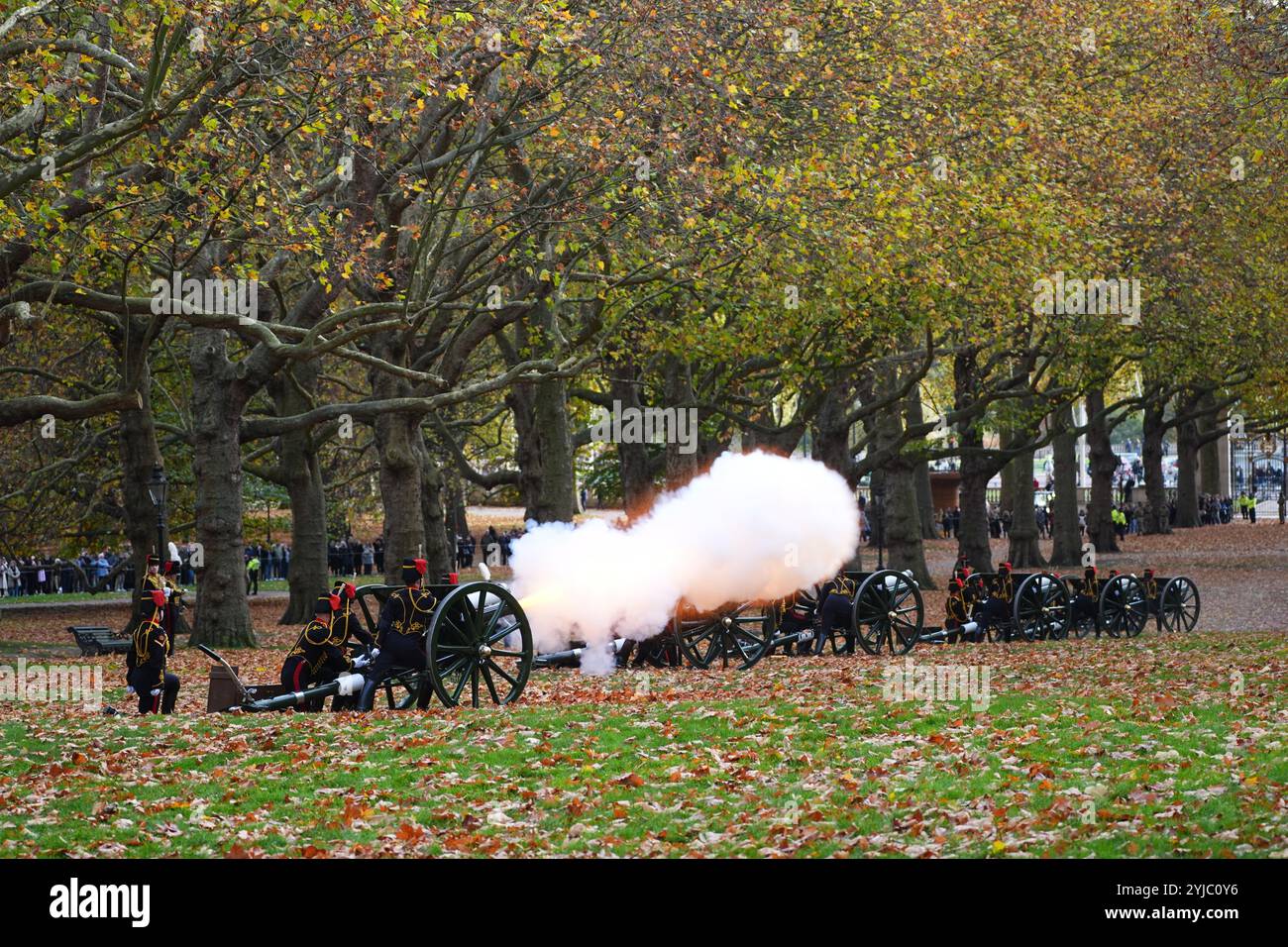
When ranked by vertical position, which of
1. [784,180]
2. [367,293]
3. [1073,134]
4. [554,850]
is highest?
A: [1073,134]

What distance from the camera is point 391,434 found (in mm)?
27094

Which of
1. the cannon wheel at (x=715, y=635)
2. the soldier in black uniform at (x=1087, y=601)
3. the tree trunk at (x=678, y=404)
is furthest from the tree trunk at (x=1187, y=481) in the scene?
the cannon wheel at (x=715, y=635)

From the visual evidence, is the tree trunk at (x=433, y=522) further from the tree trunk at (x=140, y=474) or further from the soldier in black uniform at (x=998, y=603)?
the soldier in black uniform at (x=998, y=603)

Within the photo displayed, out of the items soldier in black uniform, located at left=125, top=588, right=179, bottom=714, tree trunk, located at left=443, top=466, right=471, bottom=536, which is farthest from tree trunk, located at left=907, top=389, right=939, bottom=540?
soldier in black uniform, located at left=125, top=588, right=179, bottom=714

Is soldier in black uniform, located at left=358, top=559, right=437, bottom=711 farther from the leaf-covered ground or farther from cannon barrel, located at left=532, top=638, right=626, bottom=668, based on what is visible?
cannon barrel, located at left=532, top=638, right=626, bottom=668

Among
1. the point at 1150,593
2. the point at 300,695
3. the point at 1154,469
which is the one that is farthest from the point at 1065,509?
the point at 300,695

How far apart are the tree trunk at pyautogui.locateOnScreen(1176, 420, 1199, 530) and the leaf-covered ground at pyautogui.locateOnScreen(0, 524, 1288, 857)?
41054mm

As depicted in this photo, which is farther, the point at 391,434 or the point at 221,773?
the point at 391,434

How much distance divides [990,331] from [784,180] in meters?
9.85

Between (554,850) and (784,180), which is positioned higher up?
(784,180)

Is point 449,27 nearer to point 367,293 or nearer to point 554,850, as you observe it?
point 367,293

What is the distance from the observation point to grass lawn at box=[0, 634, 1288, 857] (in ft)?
31.5
